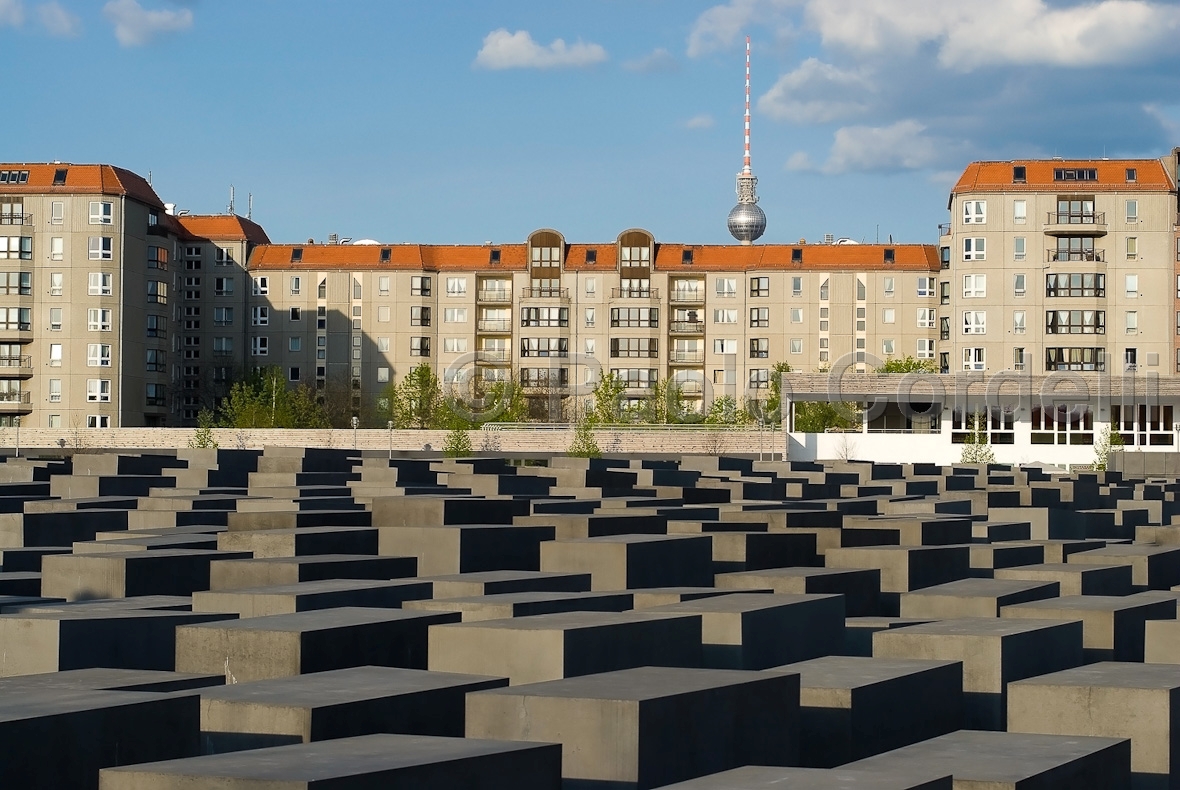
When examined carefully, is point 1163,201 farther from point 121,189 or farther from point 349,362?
point 121,189

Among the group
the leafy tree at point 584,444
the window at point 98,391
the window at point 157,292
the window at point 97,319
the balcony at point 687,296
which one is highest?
the balcony at point 687,296

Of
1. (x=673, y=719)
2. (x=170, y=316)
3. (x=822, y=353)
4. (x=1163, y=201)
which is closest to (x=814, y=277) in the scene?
(x=822, y=353)

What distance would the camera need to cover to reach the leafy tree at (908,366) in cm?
9081

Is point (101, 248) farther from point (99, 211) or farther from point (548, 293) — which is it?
point (548, 293)

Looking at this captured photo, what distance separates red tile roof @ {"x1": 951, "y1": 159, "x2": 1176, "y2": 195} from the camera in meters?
84.8

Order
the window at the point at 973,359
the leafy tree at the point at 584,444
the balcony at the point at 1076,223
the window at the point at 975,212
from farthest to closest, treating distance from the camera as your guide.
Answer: the window at the point at 973,359 < the window at the point at 975,212 < the balcony at the point at 1076,223 < the leafy tree at the point at 584,444

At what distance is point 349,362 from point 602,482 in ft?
227

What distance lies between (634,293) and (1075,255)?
26.8 m

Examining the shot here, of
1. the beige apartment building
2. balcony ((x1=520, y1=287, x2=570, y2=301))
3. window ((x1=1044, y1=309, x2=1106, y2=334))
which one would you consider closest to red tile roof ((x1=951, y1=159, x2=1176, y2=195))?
the beige apartment building

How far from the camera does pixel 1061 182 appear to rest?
280ft

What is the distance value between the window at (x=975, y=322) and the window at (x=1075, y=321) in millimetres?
3110

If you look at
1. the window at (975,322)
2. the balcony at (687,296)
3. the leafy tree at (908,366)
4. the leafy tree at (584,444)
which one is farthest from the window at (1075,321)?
the leafy tree at (584,444)

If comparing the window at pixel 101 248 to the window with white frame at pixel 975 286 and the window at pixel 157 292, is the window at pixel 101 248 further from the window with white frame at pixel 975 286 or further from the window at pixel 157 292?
the window with white frame at pixel 975 286

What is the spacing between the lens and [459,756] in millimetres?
7730
